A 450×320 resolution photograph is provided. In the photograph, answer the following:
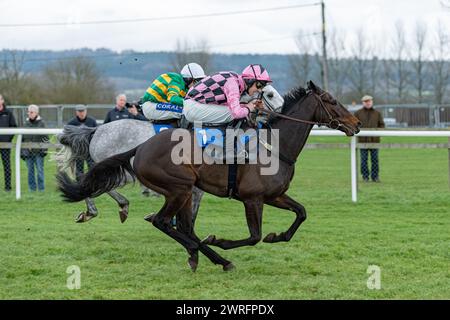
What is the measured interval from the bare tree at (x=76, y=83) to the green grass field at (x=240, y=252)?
83.1 ft

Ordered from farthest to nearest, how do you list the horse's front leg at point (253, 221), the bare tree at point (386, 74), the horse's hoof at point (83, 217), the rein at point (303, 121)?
the bare tree at point (386, 74)
the horse's hoof at point (83, 217)
the rein at point (303, 121)
the horse's front leg at point (253, 221)

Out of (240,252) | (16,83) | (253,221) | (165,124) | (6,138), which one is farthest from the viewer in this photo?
(16,83)

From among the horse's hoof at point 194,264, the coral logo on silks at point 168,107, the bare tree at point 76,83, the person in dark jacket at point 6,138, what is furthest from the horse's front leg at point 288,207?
the bare tree at point 76,83

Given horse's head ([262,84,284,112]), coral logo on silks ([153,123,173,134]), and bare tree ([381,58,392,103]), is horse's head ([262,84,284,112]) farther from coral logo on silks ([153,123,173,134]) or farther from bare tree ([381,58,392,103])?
bare tree ([381,58,392,103])

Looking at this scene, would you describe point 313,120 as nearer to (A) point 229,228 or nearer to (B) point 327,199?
(A) point 229,228

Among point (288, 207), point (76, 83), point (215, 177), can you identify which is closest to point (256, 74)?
point (215, 177)

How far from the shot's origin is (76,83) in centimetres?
3722

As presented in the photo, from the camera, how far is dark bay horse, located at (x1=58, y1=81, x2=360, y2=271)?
6.03 meters

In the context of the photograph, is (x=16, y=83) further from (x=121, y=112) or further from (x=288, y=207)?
(x=288, y=207)

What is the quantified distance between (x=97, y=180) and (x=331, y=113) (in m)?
2.17

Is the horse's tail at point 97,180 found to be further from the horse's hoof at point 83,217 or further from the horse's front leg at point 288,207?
the horse's hoof at point 83,217

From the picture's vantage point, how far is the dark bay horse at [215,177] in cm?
603
